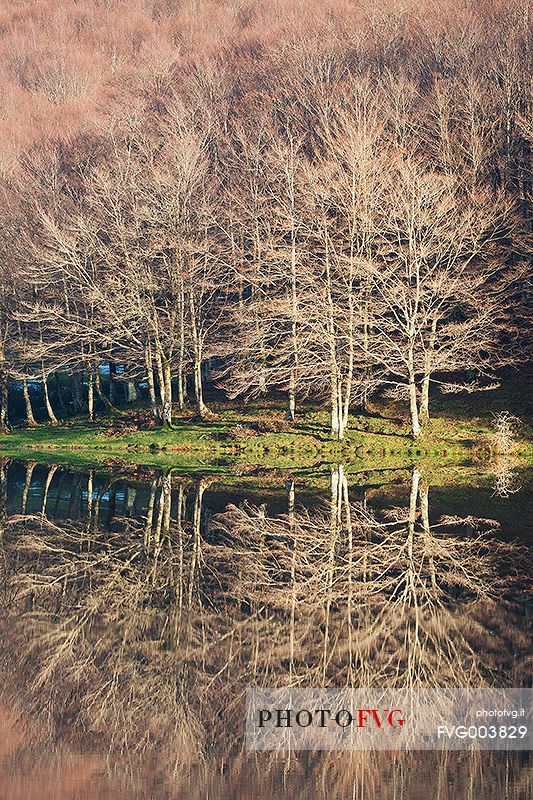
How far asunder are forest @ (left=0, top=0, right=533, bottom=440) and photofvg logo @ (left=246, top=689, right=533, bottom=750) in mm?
26900

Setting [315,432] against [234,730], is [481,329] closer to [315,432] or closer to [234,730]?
[315,432]

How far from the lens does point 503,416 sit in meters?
40.2

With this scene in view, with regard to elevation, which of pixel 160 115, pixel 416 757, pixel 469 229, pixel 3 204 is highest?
pixel 160 115

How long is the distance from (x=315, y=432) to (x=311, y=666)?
2723 centimetres

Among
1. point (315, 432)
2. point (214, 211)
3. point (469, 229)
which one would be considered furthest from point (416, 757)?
point (214, 211)

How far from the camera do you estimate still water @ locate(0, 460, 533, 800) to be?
10320mm

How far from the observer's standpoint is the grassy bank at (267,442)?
3753cm

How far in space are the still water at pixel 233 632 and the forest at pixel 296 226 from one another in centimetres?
1575

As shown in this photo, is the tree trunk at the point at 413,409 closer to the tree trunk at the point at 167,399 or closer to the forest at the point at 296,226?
the forest at the point at 296,226

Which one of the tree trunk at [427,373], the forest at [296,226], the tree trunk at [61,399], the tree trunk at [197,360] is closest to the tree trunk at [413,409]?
the forest at [296,226]

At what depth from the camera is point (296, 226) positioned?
42750 millimetres

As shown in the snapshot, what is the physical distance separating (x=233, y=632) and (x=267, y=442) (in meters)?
24.7

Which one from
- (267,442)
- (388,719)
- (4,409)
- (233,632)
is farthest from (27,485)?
(388,719)

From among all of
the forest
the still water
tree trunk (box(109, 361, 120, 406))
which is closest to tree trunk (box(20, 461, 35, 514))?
the still water
